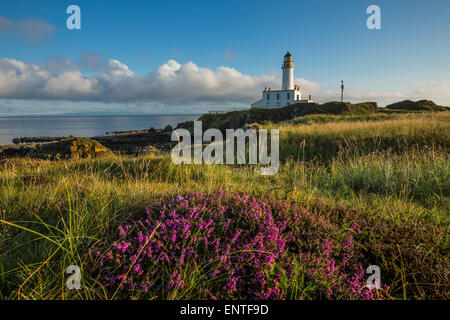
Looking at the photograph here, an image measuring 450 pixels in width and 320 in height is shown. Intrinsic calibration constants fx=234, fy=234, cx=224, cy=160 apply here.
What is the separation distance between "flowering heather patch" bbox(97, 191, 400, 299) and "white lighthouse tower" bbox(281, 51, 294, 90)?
256ft

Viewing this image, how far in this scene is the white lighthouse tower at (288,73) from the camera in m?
74.0

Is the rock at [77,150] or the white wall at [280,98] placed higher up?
the white wall at [280,98]

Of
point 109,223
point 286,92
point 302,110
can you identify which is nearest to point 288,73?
point 286,92

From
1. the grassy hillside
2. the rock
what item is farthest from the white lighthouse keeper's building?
the rock

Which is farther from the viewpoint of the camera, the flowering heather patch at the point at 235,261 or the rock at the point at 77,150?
the rock at the point at 77,150

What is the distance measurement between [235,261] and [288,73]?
7985 centimetres

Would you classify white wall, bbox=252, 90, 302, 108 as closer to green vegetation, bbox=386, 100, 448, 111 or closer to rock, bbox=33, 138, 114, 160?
green vegetation, bbox=386, 100, 448, 111

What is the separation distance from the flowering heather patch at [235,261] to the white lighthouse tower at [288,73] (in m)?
78.1

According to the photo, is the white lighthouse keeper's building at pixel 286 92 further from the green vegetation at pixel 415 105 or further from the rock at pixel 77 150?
the rock at pixel 77 150

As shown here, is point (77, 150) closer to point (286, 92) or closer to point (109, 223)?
point (109, 223)

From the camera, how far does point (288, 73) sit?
7419 centimetres

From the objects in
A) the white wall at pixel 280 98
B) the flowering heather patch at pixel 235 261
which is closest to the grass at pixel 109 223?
the flowering heather patch at pixel 235 261
